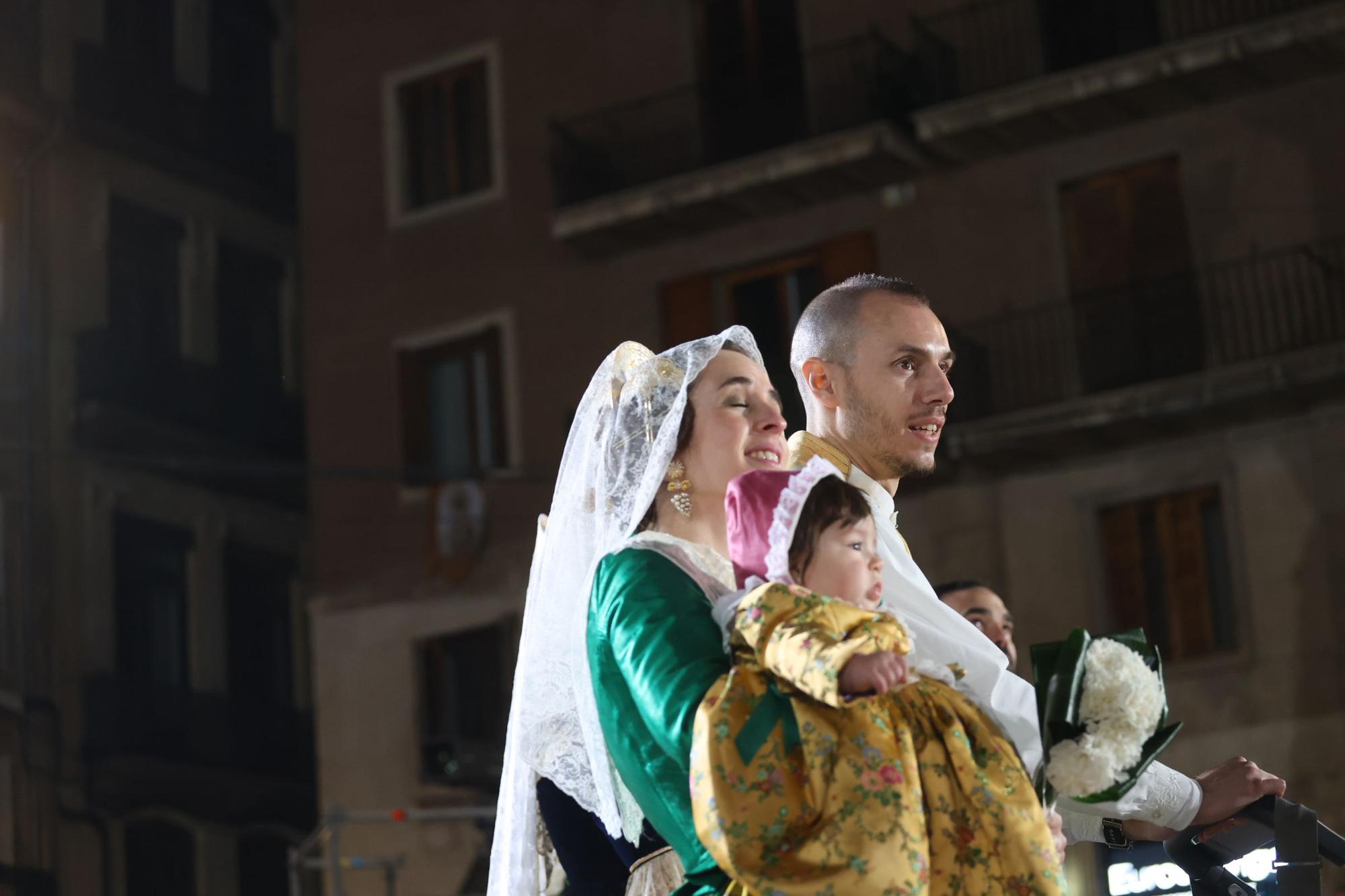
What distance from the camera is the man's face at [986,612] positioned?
5.30 metres

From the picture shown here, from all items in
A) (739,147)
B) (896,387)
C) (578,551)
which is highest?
(739,147)

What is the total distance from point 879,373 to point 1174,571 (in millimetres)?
10299

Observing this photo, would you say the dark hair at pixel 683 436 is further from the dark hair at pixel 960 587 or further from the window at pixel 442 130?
the window at pixel 442 130

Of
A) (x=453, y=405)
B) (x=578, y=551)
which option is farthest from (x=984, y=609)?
(x=453, y=405)

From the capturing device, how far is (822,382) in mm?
3754

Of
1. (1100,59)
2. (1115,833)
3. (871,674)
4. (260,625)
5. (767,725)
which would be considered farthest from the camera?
(260,625)

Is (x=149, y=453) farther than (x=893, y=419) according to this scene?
Yes

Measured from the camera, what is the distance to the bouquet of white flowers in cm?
263

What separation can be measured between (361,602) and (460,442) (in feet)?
5.43

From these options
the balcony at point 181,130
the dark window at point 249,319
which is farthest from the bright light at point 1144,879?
the dark window at point 249,319

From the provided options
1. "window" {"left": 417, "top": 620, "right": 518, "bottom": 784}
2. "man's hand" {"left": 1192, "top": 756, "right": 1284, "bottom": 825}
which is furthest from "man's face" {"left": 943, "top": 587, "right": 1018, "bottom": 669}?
"window" {"left": 417, "top": 620, "right": 518, "bottom": 784}

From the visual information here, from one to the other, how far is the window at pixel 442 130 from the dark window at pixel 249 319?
293cm

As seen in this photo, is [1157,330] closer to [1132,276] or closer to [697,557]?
[1132,276]

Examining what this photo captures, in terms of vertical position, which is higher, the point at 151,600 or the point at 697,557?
the point at 151,600
